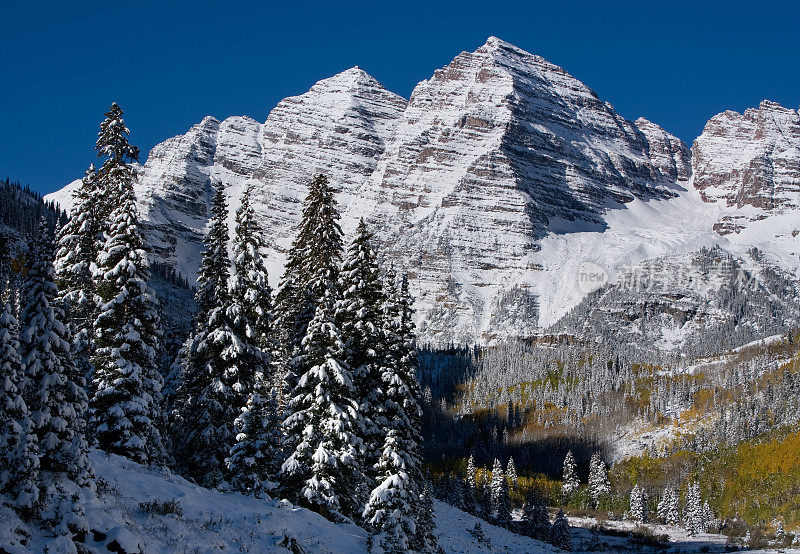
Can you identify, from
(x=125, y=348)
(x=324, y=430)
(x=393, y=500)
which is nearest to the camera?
(x=393, y=500)

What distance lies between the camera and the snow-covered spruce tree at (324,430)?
29.2m

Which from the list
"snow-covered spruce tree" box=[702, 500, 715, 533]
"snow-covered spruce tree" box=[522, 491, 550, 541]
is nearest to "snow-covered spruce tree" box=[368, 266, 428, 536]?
"snow-covered spruce tree" box=[522, 491, 550, 541]

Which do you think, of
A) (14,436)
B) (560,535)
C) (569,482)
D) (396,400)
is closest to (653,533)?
(560,535)

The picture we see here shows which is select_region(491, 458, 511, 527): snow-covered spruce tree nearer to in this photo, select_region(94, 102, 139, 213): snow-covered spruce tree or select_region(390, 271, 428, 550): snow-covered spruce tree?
select_region(390, 271, 428, 550): snow-covered spruce tree

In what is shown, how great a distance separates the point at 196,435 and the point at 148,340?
579cm

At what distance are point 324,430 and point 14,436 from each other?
633 inches

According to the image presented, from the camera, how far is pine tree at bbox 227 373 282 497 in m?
31.2

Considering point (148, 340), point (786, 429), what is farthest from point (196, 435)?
point (786, 429)

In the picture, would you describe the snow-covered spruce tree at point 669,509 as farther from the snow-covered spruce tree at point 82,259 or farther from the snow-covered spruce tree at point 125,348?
the snow-covered spruce tree at point 82,259

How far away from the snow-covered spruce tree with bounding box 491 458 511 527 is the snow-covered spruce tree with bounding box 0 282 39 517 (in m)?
96.1

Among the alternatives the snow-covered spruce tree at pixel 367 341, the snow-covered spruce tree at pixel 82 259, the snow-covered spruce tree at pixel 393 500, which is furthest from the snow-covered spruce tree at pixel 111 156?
the snow-covered spruce tree at pixel 393 500

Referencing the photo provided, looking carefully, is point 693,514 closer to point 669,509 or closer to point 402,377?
point 669,509

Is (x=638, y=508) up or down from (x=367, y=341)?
down

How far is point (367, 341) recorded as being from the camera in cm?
3438
